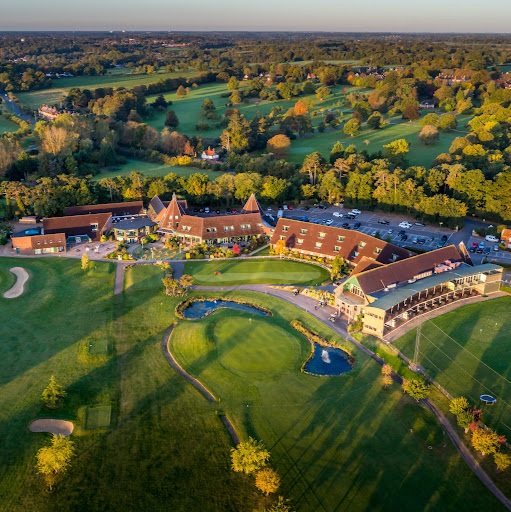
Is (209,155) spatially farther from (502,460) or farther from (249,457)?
(502,460)

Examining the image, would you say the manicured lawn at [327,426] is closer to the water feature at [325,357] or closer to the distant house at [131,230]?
the water feature at [325,357]

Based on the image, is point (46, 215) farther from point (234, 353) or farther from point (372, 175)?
point (372, 175)

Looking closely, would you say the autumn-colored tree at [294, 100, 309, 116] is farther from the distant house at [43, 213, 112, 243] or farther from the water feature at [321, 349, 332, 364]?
the water feature at [321, 349, 332, 364]

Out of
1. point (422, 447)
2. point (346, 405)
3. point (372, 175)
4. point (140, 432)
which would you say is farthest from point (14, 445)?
point (372, 175)

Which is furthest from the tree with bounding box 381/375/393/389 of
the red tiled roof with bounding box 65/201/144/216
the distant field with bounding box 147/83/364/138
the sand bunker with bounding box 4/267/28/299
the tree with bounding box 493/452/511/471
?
the distant field with bounding box 147/83/364/138

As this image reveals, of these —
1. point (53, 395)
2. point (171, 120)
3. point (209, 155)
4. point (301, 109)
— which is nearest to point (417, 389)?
point (53, 395)
